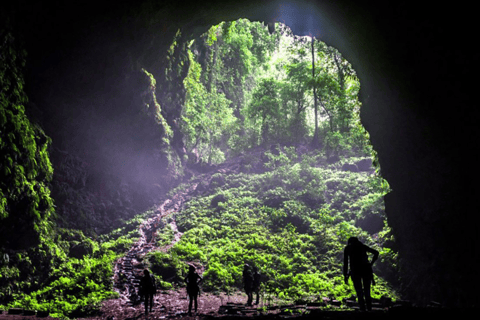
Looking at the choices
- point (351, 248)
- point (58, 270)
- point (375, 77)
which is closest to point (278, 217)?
point (375, 77)

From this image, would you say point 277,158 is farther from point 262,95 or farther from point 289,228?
point 289,228

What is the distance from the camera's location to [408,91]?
31.0ft

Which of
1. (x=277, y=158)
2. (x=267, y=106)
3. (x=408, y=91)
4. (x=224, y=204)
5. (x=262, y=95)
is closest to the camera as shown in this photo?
(x=408, y=91)

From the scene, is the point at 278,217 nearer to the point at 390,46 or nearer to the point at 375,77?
the point at 375,77

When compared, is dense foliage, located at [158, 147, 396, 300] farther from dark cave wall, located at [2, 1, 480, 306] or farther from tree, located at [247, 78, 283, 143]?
tree, located at [247, 78, 283, 143]

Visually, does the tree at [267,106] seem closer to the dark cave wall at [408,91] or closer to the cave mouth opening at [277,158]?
the cave mouth opening at [277,158]

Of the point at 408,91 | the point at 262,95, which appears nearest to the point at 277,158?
the point at 262,95

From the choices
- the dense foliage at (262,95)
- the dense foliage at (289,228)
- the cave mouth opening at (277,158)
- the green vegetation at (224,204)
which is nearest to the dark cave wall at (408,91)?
the cave mouth opening at (277,158)

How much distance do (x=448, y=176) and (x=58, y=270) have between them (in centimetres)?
1410

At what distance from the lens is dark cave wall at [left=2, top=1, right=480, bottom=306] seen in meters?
7.55

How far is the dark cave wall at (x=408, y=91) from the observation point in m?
7.55

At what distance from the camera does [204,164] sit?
113 ft

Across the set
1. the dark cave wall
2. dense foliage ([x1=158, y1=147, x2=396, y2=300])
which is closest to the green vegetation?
dense foliage ([x1=158, y1=147, x2=396, y2=300])

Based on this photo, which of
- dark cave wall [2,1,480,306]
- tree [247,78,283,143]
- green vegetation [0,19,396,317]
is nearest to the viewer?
dark cave wall [2,1,480,306]
